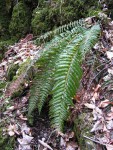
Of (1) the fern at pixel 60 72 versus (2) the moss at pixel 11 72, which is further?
(2) the moss at pixel 11 72

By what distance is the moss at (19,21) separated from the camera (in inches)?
215

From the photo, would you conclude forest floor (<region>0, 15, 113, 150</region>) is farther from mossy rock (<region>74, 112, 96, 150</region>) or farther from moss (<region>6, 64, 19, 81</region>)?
moss (<region>6, 64, 19, 81</region>)

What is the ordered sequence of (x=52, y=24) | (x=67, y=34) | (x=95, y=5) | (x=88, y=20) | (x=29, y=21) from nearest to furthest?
(x=67, y=34) → (x=88, y=20) → (x=95, y=5) → (x=52, y=24) → (x=29, y=21)

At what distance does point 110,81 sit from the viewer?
311 centimetres

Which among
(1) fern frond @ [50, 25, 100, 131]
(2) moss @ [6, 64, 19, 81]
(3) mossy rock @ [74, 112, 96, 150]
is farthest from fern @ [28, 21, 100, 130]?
(2) moss @ [6, 64, 19, 81]

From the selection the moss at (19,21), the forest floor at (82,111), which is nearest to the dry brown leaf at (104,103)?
the forest floor at (82,111)

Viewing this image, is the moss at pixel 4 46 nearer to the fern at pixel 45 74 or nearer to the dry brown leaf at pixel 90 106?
the fern at pixel 45 74

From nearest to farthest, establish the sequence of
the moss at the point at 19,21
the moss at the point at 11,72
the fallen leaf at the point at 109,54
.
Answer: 1. the fallen leaf at the point at 109,54
2. the moss at the point at 11,72
3. the moss at the point at 19,21

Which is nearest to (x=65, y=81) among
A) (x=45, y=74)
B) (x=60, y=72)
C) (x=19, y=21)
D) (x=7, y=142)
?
(x=60, y=72)

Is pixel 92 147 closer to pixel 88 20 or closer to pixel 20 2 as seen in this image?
pixel 88 20

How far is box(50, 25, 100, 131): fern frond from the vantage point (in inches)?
109

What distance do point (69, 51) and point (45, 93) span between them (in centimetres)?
55

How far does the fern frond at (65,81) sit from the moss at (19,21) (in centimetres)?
263

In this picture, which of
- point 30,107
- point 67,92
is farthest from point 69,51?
point 30,107
